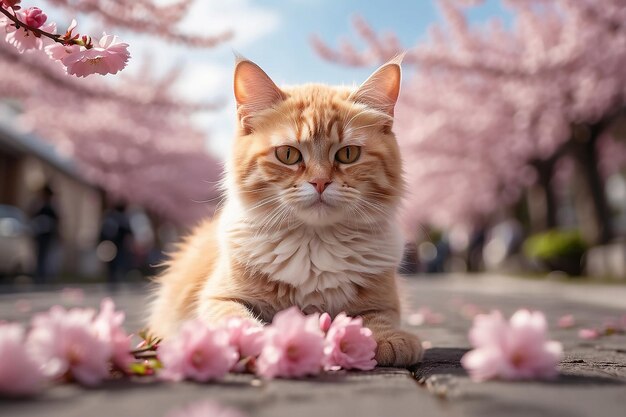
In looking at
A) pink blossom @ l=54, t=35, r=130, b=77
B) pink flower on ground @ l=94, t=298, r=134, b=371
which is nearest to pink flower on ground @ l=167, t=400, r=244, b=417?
pink flower on ground @ l=94, t=298, r=134, b=371

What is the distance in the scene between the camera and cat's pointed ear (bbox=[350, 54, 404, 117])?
275 centimetres

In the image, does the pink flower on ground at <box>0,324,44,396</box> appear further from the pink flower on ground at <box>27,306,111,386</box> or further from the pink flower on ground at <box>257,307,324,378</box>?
the pink flower on ground at <box>257,307,324,378</box>

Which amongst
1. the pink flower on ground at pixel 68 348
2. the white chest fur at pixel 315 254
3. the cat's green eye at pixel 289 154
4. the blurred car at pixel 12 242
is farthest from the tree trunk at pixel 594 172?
the pink flower on ground at pixel 68 348

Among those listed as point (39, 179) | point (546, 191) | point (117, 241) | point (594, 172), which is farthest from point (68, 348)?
point (39, 179)

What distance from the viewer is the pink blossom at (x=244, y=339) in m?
1.93

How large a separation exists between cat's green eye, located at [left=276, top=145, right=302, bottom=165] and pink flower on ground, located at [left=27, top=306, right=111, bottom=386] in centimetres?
115

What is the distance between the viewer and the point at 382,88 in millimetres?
2785

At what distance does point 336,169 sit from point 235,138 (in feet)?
2.14

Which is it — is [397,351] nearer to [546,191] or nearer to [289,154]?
[289,154]

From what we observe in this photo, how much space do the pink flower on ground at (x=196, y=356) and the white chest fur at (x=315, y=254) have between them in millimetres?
730

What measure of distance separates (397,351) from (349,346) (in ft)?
0.93

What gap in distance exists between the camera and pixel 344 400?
1522 millimetres

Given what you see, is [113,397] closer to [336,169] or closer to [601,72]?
[336,169]

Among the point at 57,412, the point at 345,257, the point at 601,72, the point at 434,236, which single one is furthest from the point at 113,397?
the point at 434,236
